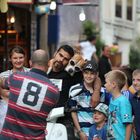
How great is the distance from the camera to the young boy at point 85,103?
7.81 metres

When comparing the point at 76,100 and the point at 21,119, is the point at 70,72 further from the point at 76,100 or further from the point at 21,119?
the point at 21,119

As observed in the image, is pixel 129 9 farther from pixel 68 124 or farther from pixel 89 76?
pixel 89 76

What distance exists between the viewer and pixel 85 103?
787 cm

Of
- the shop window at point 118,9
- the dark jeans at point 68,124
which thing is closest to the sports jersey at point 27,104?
the dark jeans at point 68,124

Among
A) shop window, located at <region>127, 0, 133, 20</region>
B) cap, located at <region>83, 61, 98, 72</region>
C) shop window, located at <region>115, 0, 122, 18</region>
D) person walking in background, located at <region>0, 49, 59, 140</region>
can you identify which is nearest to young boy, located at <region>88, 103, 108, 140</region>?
cap, located at <region>83, 61, 98, 72</region>

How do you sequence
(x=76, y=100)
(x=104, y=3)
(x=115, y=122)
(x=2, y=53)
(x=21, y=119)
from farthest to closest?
1. (x=104, y=3)
2. (x=2, y=53)
3. (x=76, y=100)
4. (x=115, y=122)
5. (x=21, y=119)

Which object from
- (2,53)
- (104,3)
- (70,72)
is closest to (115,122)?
(70,72)

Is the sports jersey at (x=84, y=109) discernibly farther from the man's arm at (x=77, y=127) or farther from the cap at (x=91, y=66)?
the cap at (x=91, y=66)

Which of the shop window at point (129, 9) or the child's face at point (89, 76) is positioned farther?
the shop window at point (129, 9)

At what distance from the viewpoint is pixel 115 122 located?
290 inches

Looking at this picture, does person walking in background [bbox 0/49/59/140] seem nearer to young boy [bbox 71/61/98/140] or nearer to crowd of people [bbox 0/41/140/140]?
crowd of people [bbox 0/41/140/140]

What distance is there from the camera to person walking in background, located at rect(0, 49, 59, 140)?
647 cm

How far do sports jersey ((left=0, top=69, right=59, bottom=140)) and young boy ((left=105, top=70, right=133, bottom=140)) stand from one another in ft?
3.42

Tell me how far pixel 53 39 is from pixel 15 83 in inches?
483
